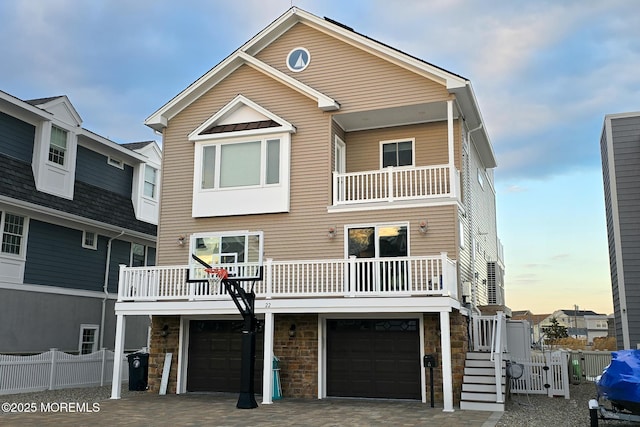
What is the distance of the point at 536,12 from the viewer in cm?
1783

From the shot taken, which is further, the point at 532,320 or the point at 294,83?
the point at 532,320

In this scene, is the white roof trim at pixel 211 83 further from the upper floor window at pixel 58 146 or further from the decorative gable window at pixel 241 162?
the upper floor window at pixel 58 146

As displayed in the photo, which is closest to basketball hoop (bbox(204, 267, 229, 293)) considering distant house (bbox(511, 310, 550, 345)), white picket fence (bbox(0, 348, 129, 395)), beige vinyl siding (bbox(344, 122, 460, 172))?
beige vinyl siding (bbox(344, 122, 460, 172))

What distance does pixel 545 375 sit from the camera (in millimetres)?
16922

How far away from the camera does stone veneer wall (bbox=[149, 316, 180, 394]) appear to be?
17734 millimetres

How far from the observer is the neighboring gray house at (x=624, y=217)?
16828 mm

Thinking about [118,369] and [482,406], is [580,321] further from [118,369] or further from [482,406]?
[118,369]

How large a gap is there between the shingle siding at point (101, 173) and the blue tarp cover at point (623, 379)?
734 inches

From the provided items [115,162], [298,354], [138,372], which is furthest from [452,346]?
[115,162]

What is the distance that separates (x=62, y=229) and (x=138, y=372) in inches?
232

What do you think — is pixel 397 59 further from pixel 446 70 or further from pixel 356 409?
pixel 356 409

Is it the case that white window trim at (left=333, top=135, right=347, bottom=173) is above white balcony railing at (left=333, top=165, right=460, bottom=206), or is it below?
above

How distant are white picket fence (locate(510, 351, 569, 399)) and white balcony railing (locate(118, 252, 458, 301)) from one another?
153 inches

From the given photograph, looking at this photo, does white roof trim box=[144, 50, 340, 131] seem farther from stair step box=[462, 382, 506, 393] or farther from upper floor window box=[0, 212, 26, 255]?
stair step box=[462, 382, 506, 393]
